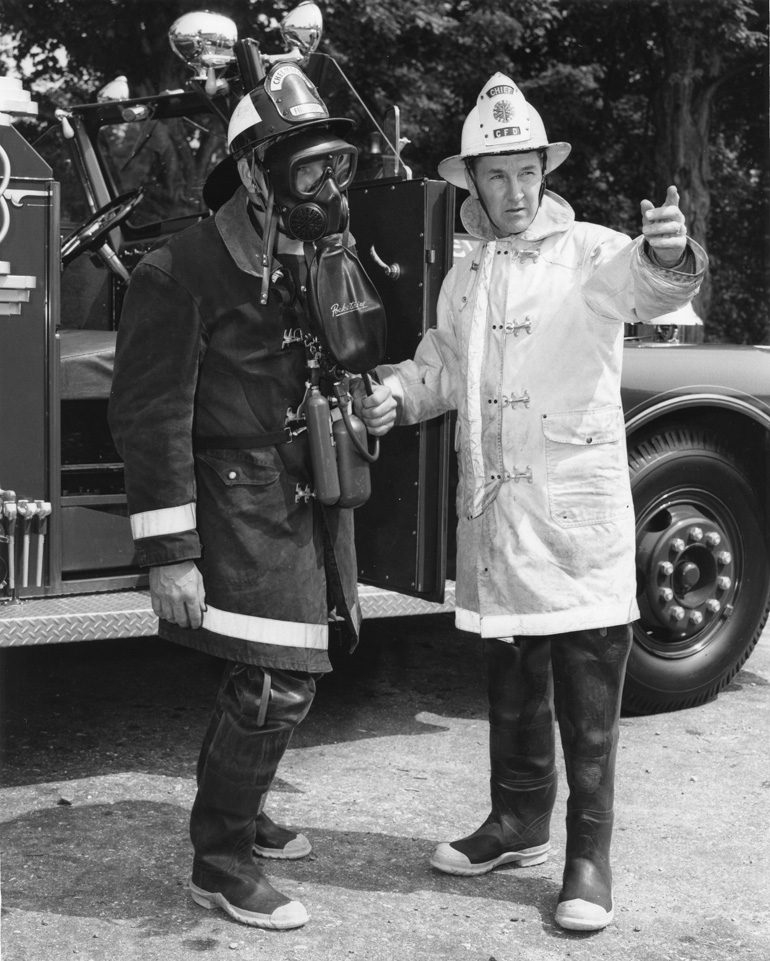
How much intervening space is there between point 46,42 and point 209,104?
10163 mm

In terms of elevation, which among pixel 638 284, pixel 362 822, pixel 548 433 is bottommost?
pixel 362 822

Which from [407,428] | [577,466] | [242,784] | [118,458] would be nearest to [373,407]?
[577,466]

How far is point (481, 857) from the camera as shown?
319cm

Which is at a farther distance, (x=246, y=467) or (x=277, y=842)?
(x=277, y=842)

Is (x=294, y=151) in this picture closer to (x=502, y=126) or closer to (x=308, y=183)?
(x=308, y=183)

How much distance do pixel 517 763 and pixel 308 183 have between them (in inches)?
57.5

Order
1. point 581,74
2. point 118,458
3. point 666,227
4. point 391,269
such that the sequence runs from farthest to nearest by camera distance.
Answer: point 581,74 < point 118,458 < point 391,269 < point 666,227

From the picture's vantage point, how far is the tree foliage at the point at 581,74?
13617 millimetres

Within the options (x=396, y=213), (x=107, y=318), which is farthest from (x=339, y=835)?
(x=107, y=318)

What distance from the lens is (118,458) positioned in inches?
163

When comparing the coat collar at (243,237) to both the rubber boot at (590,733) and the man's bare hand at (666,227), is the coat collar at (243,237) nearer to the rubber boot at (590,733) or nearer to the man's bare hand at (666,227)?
the man's bare hand at (666,227)

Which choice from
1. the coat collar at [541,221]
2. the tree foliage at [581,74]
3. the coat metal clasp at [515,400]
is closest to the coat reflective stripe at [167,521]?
the coat metal clasp at [515,400]

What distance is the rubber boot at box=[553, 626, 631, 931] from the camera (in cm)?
301

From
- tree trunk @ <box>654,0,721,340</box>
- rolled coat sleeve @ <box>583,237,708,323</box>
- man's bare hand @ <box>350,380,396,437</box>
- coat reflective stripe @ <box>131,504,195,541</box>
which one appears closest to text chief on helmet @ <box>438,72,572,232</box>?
rolled coat sleeve @ <box>583,237,708,323</box>
